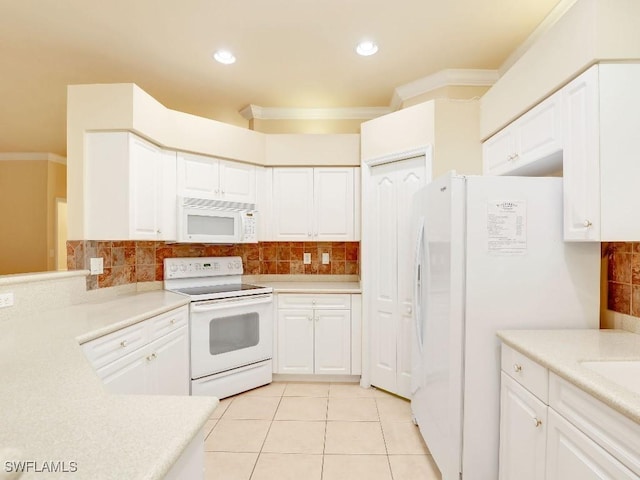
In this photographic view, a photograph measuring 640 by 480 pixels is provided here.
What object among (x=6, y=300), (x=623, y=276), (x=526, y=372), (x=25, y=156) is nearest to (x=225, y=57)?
(x=6, y=300)

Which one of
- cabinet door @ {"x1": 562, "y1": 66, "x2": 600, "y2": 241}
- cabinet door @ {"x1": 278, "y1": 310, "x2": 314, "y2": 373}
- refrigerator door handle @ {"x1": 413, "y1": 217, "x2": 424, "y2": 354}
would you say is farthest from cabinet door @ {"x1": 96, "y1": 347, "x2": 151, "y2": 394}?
cabinet door @ {"x1": 562, "y1": 66, "x2": 600, "y2": 241}

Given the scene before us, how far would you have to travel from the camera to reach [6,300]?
5.65 ft

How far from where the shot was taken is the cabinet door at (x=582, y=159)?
4.69 ft

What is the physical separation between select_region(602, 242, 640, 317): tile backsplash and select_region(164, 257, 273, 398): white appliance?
2385 millimetres

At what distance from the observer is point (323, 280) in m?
3.58

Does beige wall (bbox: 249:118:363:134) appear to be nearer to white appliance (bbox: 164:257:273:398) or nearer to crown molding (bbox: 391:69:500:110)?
crown molding (bbox: 391:69:500:110)

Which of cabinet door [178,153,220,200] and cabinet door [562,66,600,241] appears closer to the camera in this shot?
cabinet door [562,66,600,241]

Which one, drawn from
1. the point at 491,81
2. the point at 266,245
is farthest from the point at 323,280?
the point at 491,81

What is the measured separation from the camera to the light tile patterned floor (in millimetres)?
1896

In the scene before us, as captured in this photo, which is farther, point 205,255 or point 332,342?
point 205,255

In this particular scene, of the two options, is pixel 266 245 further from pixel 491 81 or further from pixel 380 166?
pixel 491 81

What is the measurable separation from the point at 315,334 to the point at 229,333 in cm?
78

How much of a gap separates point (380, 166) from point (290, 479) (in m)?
2.35

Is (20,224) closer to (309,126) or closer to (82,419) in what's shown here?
(309,126)
